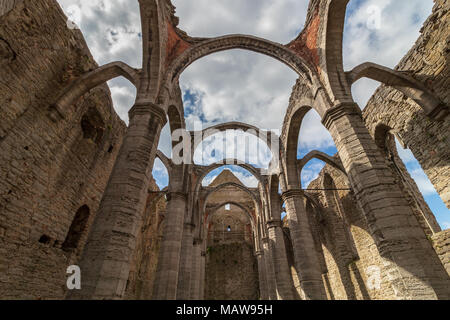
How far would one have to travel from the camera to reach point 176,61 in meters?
A: 7.36

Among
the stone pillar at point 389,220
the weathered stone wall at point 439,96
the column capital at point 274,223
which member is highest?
the weathered stone wall at point 439,96

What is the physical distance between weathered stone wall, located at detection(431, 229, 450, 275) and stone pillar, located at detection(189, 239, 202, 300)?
37.1ft

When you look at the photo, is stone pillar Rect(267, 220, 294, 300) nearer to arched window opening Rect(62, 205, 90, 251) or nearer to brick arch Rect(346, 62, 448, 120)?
brick arch Rect(346, 62, 448, 120)

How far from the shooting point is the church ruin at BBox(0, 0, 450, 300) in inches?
162

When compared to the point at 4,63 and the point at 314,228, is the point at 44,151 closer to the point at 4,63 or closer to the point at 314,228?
the point at 4,63

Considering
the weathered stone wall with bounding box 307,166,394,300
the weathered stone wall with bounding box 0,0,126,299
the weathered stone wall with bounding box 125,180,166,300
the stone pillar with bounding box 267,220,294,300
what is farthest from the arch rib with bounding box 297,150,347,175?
the weathered stone wall with bounding box 125,180,166,300

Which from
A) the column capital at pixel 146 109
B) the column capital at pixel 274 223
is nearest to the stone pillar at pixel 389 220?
the column capital at pixel 146 109

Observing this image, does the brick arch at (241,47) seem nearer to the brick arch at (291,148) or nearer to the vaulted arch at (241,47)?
the vaulted arch at (241,47)

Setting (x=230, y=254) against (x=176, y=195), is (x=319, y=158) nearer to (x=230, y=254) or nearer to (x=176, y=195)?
(x=176, y=195)

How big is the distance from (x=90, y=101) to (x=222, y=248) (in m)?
18.7

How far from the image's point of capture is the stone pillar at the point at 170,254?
786 centimetres

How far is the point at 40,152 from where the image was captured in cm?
641

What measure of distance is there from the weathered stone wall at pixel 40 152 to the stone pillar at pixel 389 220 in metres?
8.07
